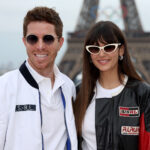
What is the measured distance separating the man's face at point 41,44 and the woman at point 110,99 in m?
0.46

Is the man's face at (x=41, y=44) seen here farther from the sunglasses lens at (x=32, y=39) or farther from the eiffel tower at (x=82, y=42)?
the eiffel tower at (x=82, y=42)

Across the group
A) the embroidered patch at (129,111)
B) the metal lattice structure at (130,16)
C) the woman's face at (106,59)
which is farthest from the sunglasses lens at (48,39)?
the metal lattice structure at (130,16)

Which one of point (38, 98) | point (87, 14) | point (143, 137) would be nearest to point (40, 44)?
point (38, 98)

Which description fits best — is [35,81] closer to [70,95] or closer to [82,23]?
[70,95]

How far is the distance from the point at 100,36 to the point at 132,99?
74 centimetres

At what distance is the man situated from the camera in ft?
8.01

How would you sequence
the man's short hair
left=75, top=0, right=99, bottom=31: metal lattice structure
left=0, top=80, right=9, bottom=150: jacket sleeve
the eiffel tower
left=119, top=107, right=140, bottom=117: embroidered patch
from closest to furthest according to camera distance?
1. left=0, top=80, right=9, bottom=150: jacket sleeve
2. the man's short hair
3. left=119, top=107, right=140, bottom=117: embroidered patch
4. the eiffel tower
5. left=75, top=0, right=99, bottom=31: metal lattice structure

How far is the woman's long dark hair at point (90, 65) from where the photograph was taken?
2.98 meters

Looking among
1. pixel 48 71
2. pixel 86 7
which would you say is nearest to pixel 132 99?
pixel 48 71

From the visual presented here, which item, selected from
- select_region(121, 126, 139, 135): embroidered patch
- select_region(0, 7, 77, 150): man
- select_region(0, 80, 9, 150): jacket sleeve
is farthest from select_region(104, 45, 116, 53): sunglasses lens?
select_region(0, 80, 9, 150): jacket sleeve

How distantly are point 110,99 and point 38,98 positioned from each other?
0.77 m

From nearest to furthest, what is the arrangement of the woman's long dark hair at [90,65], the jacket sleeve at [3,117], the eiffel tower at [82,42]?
the jacket sleeve at [3,117], the woman's long dark hair at [90,65], the eiffel tower at [82,42]

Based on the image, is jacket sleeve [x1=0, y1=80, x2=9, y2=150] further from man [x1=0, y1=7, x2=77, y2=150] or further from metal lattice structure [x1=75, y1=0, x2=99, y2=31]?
metal lattice structure [x1=75, y1=0, x2=99, y2=31]

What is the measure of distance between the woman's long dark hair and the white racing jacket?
2.11ft
